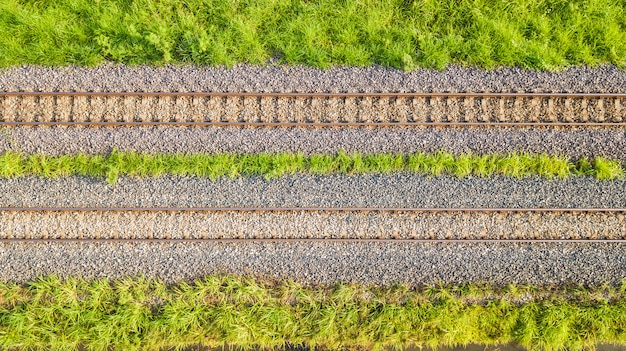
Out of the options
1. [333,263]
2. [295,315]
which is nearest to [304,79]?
[333,263]

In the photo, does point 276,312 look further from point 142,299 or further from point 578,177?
point 578,177

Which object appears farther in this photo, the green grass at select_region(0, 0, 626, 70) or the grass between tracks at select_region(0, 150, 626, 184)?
the green grass at select_region(0, 0, 626, 70)

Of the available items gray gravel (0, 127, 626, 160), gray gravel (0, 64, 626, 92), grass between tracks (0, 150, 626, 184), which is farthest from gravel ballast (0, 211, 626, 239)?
gray gravel (0, 64, 626, 92)

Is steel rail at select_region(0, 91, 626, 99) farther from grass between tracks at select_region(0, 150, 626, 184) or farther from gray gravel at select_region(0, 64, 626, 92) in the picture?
grass between tracks at select_region(0, 150, 626, 184)

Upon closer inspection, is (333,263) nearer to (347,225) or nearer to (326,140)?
(347,225)

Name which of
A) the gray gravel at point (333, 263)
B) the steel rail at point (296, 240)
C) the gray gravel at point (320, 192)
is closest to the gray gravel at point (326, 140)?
the gray gravel at point (320, 192)

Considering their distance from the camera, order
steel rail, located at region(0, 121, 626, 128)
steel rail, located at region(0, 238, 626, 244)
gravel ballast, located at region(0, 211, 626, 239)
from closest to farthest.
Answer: steel rail, located at region(0, 238, 626, 244)
gravel ballast, located at region(0, 211, 626, 239)
steel rail, located at region(0, 121, 626, 128)

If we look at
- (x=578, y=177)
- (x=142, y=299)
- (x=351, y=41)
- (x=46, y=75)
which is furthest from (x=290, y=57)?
(x=578, y=177)

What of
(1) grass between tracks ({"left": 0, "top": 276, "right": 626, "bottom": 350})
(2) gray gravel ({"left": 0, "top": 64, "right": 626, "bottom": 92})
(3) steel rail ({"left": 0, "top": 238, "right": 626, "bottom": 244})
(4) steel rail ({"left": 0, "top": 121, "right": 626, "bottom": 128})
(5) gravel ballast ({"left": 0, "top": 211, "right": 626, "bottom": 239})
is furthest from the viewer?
(2) gray gravel ({"left": 0, "top": 64, "right": 626, "bottom": 92})
